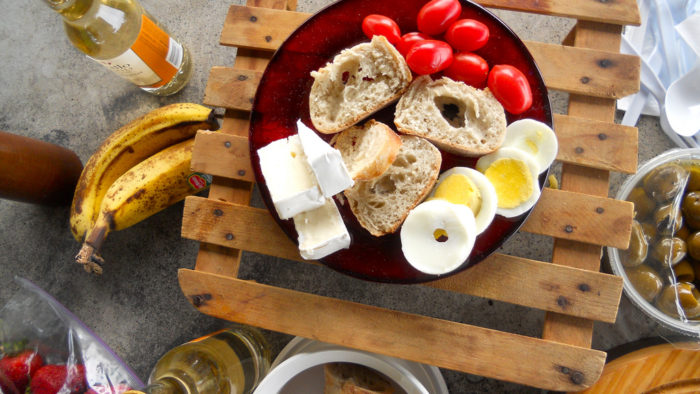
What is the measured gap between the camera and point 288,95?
50.8 inches

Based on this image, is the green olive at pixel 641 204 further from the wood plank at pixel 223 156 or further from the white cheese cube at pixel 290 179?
the wood plank at pixel 223 156

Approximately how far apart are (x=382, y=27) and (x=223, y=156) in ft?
1.90

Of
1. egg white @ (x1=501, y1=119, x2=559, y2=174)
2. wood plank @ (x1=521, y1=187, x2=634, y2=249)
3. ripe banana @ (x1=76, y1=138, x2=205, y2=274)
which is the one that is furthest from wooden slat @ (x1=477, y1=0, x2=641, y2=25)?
ripe banana @ (x1=76, y1=138, x2=205, y2=274)

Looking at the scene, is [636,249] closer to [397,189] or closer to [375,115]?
[397,189]

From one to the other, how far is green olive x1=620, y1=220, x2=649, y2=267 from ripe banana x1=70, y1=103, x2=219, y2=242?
1.35 metres

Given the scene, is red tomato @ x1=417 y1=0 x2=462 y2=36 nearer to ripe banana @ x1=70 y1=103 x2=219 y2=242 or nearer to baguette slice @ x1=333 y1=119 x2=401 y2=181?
baguette slice @ x1=333 y1=119 x2=401 y2=181

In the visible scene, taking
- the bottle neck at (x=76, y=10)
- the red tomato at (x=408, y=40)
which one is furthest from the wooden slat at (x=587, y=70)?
the bottle neck at (x=76, y=10)

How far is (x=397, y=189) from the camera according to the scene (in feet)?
3.87

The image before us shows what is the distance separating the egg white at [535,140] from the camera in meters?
1.13

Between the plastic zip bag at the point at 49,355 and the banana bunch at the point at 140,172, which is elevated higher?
the banana bunch at the point at 140,172

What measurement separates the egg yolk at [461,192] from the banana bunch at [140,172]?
0.76 metres

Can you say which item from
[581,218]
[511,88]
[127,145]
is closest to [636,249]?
[581,218]

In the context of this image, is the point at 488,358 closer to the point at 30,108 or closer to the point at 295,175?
the point at 295,175

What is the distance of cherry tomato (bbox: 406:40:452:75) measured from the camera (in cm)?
113
